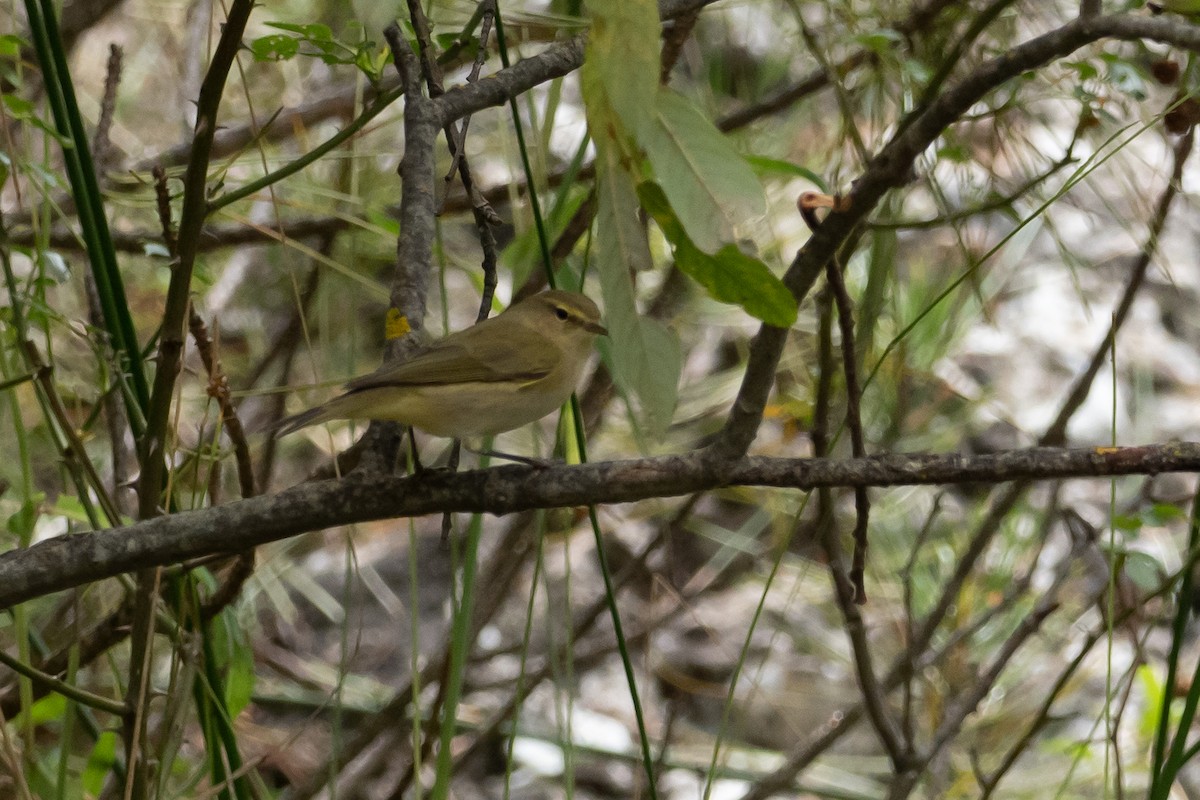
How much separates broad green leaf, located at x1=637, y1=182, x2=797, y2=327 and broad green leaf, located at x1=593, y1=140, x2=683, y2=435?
24mm

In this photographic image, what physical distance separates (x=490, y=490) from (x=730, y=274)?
1.76ft

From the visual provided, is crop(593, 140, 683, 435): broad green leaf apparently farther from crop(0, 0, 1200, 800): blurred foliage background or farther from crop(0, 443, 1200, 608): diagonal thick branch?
crop(0, 0, 1200, 800): blurred foliage background

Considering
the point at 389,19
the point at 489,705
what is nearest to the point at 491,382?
the point at 389,19

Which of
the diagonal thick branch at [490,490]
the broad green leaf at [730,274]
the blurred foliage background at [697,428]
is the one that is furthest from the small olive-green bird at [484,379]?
the broad green leaf at [730,274]

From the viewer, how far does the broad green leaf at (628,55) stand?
68 centimetres

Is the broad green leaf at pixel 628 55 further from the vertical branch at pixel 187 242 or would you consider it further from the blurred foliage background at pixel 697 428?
the blurred foliage background at pixel 697 428

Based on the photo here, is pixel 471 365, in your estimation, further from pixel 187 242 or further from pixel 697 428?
pixel 697 428

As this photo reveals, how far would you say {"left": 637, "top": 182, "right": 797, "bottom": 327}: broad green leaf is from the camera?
0.77 m

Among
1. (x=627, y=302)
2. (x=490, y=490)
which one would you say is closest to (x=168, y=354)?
(x=490, y=490)

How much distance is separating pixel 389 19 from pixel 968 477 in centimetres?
70

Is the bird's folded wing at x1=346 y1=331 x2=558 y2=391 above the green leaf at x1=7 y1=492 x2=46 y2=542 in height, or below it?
above

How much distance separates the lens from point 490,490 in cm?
124

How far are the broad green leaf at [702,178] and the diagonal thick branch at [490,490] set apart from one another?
0.46m

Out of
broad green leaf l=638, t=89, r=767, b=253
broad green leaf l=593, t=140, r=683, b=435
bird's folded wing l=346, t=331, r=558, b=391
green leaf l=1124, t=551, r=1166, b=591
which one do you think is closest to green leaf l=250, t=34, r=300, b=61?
bird's folded wing l=346, t=331, r=558, b=391
